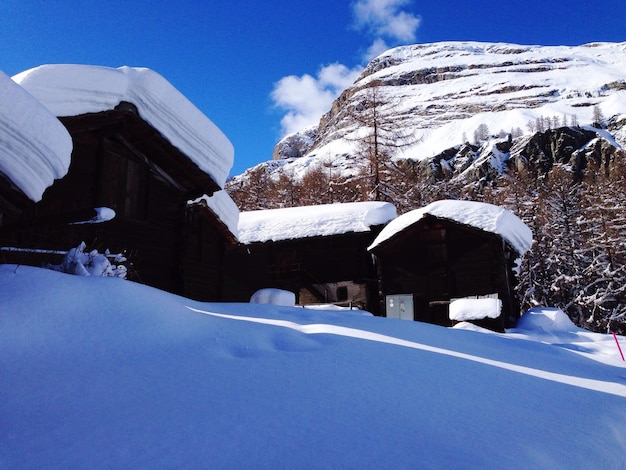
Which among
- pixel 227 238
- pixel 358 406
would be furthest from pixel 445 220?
→ pixel 358 406

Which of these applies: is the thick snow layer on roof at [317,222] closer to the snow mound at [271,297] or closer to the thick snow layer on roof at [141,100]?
the snow mound at [271,297]

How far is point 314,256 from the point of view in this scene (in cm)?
2062

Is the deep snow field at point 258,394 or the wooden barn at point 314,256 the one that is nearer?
the deep snow field at point 258,394

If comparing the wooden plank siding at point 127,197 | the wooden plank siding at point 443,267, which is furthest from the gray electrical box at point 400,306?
the wooden plank siding at point 127,197

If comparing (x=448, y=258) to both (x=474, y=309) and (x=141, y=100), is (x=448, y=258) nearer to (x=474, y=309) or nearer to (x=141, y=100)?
(x=474, y=309)

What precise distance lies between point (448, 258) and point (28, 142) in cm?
1492

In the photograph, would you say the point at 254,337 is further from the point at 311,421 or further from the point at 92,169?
the point at 92,169

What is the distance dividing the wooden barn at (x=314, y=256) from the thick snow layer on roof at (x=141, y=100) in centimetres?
950

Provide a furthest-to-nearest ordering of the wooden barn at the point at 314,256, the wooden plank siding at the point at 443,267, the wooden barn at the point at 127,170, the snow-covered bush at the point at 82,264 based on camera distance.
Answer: the wooden barn at the point at 314,256 → the wooden plank siding at the point at 443,267 → the wooden barn at the point at 127,170 → the snow-covered bush at the point at 82,264

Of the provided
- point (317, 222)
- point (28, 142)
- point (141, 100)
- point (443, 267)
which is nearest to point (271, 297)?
point (141, 100)

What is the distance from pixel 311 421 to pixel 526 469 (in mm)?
1210

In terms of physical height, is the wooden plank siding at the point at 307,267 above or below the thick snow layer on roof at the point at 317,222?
below

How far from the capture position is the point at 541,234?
28859 mm

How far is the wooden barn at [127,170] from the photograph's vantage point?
8.30 metres
